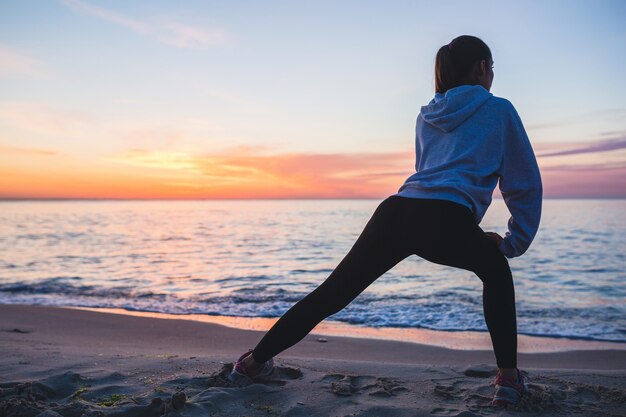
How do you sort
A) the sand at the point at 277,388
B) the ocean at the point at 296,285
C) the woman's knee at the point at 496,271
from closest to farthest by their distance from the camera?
the woman's knee at the point at 496,271 < the sand at the point at 277,388 < the ocean at the point at 296,285

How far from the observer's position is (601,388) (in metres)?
2.98

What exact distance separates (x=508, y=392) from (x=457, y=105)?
4.86 feet

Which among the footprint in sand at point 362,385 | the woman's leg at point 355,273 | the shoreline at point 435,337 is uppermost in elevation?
the woman's leg at point 355,273

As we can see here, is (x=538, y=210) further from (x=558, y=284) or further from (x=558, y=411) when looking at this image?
(x=558, y=284)

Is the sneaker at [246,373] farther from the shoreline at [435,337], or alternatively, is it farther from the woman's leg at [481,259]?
the shoreline at [435,337]

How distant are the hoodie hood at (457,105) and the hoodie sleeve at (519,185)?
16cm

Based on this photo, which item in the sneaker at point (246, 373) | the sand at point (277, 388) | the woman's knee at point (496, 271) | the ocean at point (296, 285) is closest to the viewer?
the woman's knee at point (496, 271)

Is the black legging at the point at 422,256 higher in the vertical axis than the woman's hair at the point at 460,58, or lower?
lower

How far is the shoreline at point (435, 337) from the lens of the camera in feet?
17.5

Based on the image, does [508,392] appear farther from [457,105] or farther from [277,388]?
[457,105]

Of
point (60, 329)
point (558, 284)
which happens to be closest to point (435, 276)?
point (558, 284)

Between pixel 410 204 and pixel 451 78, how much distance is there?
0.71 m

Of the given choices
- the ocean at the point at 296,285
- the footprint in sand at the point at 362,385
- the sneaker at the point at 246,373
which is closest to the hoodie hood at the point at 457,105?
the footprint in sand at the point at 362,385

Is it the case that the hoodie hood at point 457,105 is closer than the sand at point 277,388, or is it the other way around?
the hoodie hood at point 457,105
